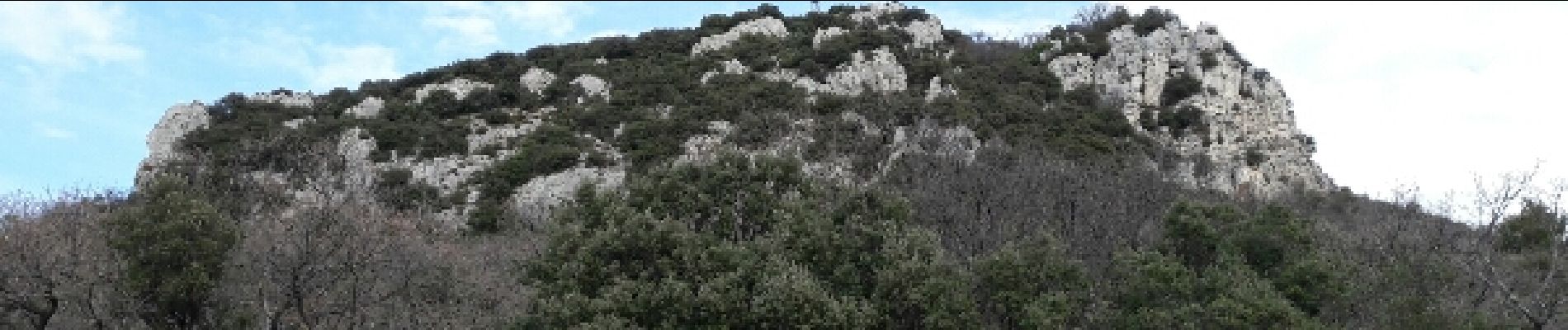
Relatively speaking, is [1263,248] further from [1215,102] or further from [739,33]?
[739,33]

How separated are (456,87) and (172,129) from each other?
13111 mm

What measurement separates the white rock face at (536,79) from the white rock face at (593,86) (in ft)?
5.20

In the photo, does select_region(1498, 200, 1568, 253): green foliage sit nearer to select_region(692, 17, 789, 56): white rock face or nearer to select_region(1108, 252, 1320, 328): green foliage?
select_region(1108, 252, 1320, 328): green foliage

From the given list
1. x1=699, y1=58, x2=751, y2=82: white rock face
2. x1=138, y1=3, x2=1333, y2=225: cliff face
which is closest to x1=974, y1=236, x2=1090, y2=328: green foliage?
x1=138, y1=3, x2=1333, y2=225: cliff face

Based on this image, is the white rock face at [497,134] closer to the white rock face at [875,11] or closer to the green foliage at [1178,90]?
the white rock face at [875,11]

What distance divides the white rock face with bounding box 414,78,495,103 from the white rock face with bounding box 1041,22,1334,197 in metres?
28.0

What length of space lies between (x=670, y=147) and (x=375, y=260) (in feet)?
56.5

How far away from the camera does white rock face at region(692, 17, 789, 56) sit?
64.9 metres

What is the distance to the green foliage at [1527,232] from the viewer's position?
148 ft

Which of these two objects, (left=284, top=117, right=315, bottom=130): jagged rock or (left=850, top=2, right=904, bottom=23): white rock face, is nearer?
(left=284, top=117, right=315, bottom=130): jagged rock

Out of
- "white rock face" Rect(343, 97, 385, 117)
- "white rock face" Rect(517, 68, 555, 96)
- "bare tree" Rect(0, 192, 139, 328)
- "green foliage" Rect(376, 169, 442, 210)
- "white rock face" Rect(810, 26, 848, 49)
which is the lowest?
"bare tree" Rect(0, 192, 139, 328)

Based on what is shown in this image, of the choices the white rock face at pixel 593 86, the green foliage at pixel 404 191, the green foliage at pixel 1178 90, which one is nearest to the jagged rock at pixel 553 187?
the green foliage at pixel 404 191

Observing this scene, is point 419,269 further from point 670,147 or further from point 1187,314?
point 1187,314

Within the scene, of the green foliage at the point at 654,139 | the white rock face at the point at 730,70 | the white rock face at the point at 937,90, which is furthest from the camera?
the white rock face at the point at 730,70
